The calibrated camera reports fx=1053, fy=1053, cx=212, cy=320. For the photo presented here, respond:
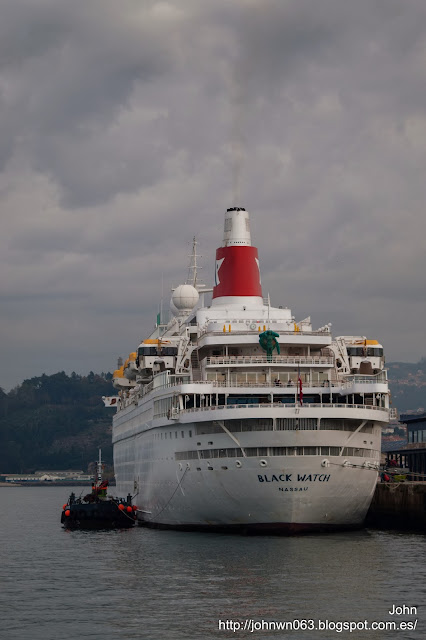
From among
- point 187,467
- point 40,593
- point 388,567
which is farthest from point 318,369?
point 40,593

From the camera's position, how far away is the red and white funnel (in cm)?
6969

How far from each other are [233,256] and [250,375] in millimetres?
13469

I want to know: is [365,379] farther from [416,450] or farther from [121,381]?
[121,381]

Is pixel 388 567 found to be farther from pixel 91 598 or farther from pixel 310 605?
pixel 91 598

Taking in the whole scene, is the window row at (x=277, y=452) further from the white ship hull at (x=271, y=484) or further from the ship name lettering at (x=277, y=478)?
the ship name lettering at (x=277, y=478)

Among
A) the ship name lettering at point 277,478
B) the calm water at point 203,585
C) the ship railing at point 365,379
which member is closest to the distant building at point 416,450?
the ship railing at point 365,379

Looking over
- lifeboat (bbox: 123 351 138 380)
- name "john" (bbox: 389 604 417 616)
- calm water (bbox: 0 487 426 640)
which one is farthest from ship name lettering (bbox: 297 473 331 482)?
lifeboat (bbox: 123 351 138 380)

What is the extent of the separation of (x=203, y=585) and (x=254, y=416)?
15023 millimetres

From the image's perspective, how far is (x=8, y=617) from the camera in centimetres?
3603

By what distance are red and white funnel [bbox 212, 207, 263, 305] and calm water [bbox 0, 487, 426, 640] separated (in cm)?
1741

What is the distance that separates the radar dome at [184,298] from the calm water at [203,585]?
27.8 metres

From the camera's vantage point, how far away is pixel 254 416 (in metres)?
54.6

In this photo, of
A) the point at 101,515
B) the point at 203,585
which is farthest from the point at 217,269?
the point at 203,585

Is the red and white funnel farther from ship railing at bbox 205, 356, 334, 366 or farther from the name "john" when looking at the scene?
the name "john"
